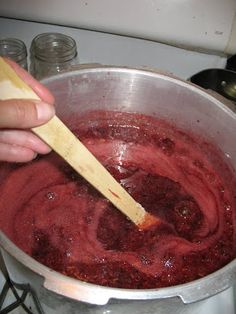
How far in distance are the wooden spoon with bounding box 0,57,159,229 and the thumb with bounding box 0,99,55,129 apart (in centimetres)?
1

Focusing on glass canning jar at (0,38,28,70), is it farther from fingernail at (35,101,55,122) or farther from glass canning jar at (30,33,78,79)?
fingernail at (35,101,55,122)

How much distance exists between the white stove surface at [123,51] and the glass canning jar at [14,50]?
0.09 metres

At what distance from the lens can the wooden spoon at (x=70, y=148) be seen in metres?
0.44

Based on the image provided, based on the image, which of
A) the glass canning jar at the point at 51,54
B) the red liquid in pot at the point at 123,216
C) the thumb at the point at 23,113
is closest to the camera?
the thumb at the point at 23,113

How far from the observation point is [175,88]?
75 centimetres

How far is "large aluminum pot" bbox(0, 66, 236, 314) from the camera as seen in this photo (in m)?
0.47

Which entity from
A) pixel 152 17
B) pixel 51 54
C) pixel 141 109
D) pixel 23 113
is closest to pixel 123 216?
pixel 141 109

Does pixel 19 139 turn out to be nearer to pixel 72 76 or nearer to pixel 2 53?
pixel 72 76

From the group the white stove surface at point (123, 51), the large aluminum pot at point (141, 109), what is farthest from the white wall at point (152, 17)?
the large aluminum pot at point (141, 109)

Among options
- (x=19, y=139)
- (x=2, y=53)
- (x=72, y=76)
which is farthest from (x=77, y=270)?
(x=2, y=53)

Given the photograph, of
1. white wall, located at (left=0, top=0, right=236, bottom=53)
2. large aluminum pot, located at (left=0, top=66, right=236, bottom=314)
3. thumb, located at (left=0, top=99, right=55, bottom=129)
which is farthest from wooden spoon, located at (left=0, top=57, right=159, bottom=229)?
white wall, located at (left=0, top=0, right=236, bottom=53)

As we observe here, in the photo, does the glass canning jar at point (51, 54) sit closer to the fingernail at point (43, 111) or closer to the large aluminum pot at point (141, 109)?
the large aluminum pot at point (141, 109)

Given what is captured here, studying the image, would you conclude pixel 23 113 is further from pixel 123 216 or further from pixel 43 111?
pixel 123 216

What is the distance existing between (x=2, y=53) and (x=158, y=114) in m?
0.45
